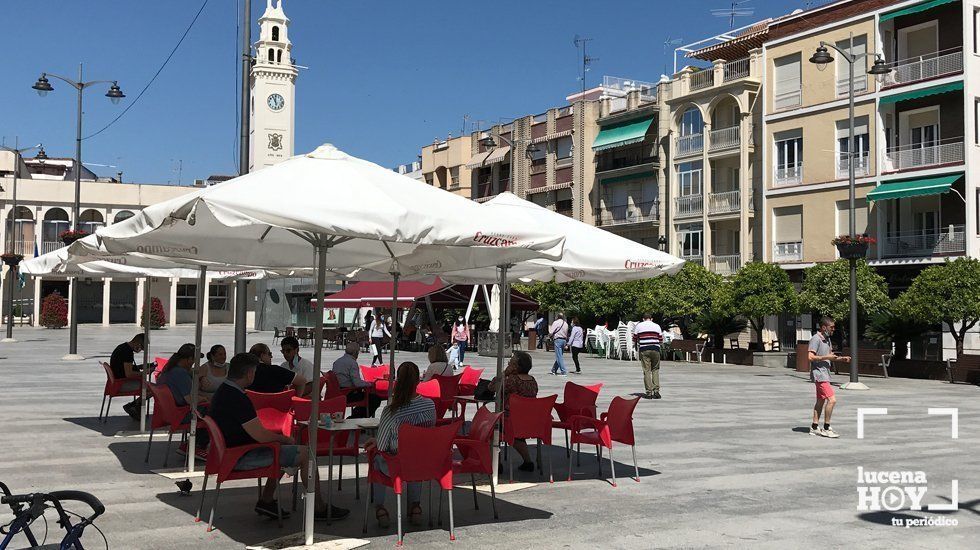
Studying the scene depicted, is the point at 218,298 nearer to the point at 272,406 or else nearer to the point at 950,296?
the point at 950,296

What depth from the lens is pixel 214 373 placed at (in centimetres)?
1170

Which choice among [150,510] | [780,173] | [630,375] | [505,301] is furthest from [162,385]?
[780,173]

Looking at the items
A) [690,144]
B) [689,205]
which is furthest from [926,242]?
[690,144]

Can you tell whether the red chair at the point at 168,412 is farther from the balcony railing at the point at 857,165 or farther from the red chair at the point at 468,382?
the balcony railing at the point at 857,165

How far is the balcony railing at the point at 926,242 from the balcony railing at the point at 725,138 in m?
10.6

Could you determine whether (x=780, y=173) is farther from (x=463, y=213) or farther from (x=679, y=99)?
(x=463, y=213)

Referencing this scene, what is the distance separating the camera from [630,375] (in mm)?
27297

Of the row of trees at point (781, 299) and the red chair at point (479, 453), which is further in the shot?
the row of trees at point (781, 299)

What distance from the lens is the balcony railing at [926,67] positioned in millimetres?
37344

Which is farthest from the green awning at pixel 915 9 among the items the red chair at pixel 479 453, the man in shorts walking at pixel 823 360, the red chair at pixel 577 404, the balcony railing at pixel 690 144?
the red chair at pixel 479 453

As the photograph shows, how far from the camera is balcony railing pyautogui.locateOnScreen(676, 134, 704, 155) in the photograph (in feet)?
167

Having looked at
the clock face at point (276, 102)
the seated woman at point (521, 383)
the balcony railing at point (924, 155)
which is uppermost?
the clock face at point (276, 102)

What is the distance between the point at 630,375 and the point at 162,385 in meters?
17.9

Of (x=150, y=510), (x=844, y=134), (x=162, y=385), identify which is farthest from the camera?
(x=844, y=134)
